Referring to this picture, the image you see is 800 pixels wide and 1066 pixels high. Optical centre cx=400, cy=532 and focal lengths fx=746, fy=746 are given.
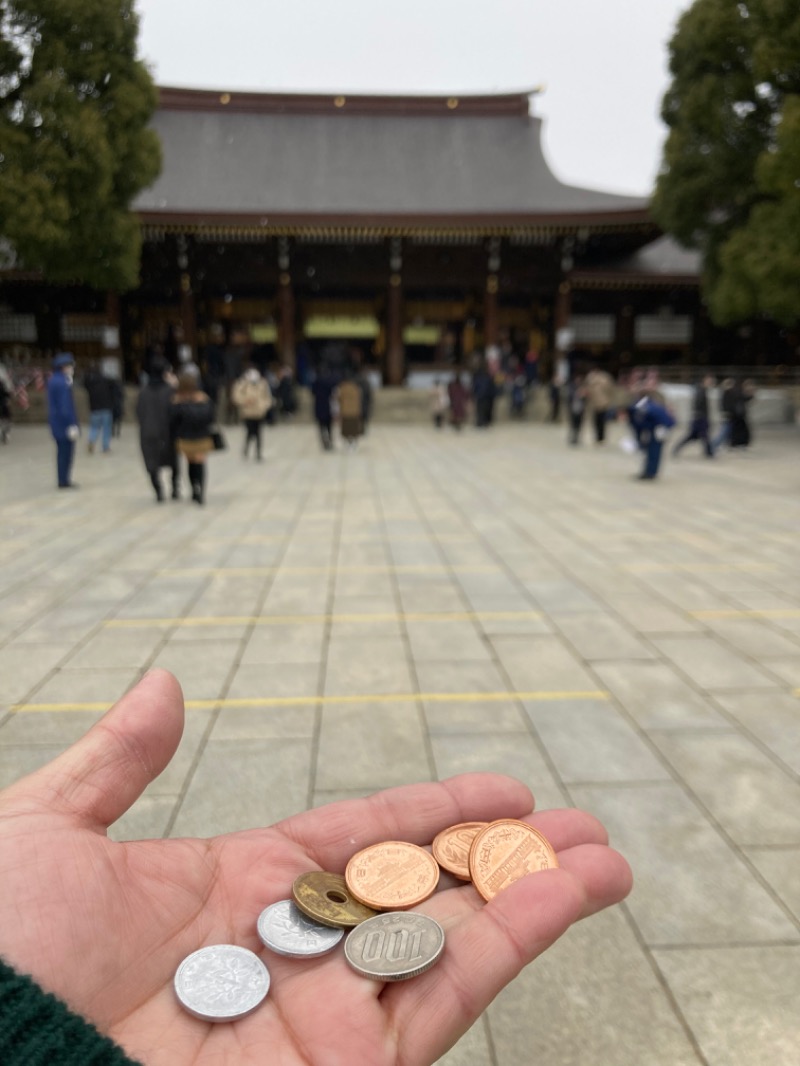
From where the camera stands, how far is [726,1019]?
182 cm

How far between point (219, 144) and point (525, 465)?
798 inches

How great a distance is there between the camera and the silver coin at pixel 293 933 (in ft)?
4.89

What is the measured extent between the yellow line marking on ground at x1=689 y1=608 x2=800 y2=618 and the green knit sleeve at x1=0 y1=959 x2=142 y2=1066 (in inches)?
173

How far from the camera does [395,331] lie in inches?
917

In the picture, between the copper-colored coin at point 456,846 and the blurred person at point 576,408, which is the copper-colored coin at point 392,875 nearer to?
the copper-colored coin at point 456,846

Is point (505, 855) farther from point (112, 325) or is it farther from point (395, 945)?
point (112, 325)

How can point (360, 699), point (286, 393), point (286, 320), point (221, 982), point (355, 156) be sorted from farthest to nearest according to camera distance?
point (355, 156)
point (286, 320)
point (286, 393)
point (360, 699)
point (221, 982)

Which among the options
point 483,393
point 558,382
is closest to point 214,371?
point 483,393

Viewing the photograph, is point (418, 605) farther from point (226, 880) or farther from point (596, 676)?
point (226, 880)

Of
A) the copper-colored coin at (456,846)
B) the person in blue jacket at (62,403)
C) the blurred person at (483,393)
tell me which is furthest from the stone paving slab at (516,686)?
the blurred person at (483,393)

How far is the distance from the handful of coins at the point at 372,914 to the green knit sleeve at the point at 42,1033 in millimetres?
199

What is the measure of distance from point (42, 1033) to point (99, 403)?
1361cm

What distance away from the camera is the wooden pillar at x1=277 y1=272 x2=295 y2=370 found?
2277 cm

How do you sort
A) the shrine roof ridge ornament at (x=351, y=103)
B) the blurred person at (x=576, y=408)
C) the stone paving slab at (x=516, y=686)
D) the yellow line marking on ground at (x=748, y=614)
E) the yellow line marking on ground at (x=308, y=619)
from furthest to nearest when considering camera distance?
the shrine roof ridge ornament at (x=351, y=103) → the blurred person at (x=576, y=408) → the yellow line marking on ground at (x=748, y=614) → the yellow line marking on ground at (x=308, y=619) → the stone paving slab at (x=516, y=686)
